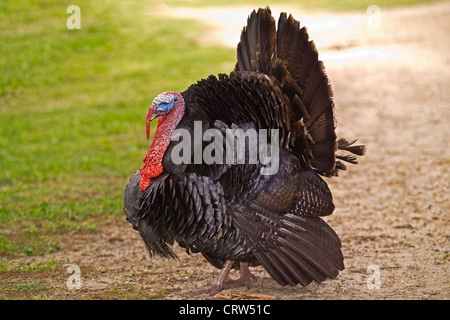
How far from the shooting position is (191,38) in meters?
20.5

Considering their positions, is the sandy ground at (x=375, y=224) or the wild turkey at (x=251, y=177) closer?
the wild turkey at (x=251, y=177)

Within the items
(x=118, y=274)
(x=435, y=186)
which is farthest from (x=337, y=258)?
(x=435, y=186)

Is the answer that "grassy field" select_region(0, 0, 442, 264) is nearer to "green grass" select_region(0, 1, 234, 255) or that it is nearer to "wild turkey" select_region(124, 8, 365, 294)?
"green grass" select_region(0, 1, 234, 255)

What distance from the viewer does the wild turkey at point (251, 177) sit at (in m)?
5.29

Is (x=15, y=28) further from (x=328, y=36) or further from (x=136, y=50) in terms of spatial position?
(x=328, y=36)

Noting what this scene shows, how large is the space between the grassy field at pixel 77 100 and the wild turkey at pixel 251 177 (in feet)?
8.39

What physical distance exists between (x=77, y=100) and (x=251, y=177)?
1013cm

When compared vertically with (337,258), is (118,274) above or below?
below

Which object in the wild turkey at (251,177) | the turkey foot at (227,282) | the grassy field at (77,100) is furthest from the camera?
the grassy field at (77,100)

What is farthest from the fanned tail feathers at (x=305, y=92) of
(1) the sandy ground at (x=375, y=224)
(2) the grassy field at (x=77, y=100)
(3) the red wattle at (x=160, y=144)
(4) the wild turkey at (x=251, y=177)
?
(2) the grassy field at (x=77, y=100)

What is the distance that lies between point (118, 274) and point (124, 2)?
19212mm

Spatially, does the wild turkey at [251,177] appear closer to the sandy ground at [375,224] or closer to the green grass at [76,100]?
the sandy ground at [375,224]

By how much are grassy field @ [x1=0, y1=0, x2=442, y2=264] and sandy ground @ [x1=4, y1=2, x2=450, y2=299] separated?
3.11 feet

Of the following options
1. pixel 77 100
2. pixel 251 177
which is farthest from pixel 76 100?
pixel 251 177
